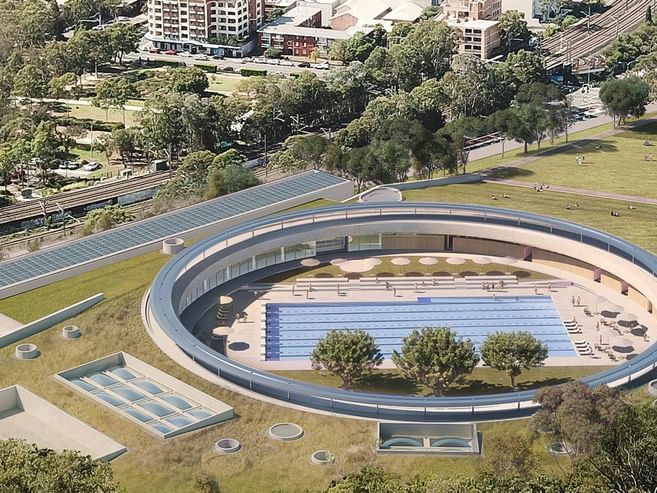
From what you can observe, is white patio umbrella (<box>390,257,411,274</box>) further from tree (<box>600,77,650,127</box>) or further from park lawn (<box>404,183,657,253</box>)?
tree (<box>600,77,650,127</box>)

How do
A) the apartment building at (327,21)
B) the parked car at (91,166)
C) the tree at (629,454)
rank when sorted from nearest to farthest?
the tree at (629,454)
the parked car at (91,166)
the apartment building at (327,21)

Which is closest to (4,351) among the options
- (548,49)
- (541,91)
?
(541,91)

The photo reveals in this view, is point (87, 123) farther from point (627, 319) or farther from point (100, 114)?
point (627, 319)

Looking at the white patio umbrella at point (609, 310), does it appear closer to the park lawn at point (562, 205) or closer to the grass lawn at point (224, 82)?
the park lawn at point (562, 205)

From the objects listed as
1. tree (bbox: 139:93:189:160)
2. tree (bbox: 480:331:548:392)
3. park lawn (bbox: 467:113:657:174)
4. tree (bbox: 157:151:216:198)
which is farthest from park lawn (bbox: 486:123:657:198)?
tree (bbox: 139:93:189:160)

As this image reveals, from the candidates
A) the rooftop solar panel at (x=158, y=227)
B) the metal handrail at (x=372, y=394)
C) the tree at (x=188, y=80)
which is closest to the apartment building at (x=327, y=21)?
the tree at (x=188, y=80)

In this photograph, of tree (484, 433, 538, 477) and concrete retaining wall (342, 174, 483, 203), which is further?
concrete retaining wall (342, 174, 483, 203)
